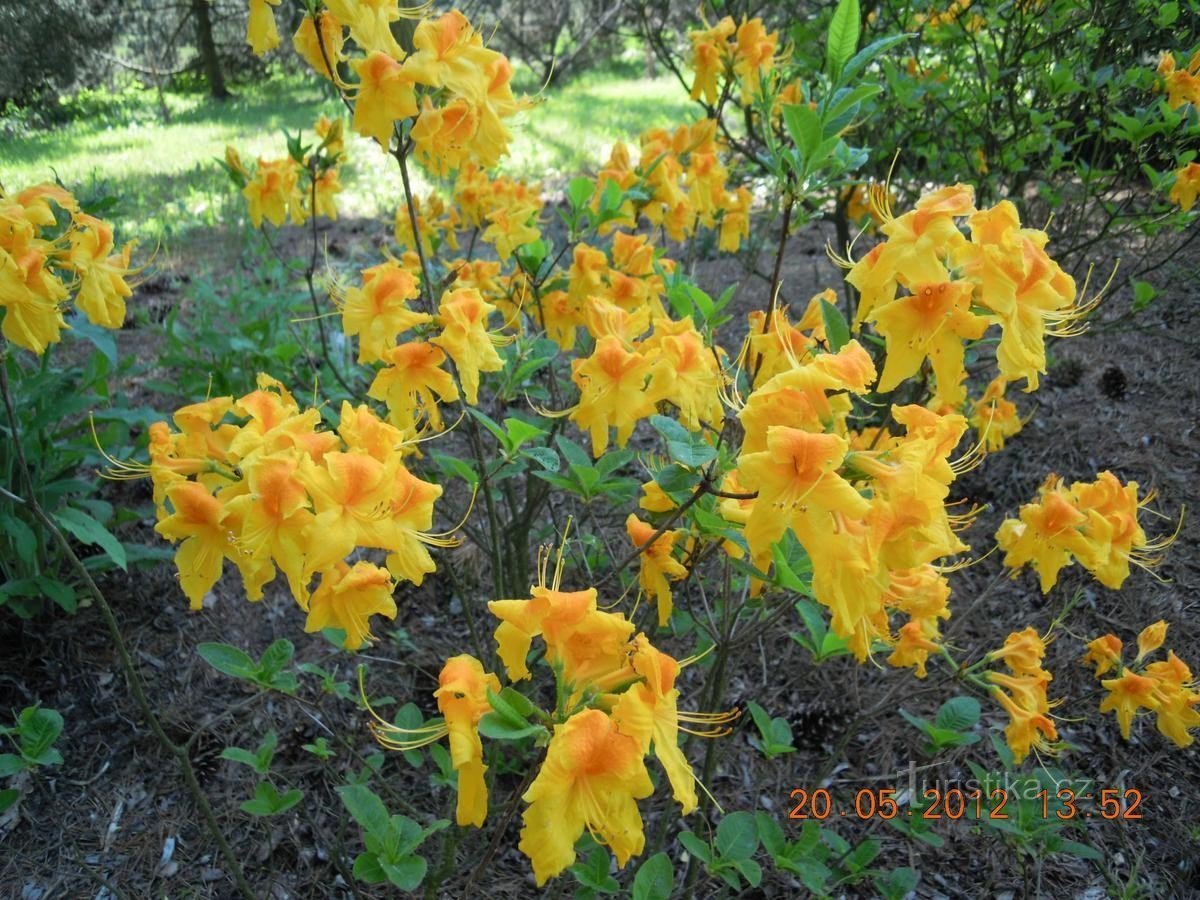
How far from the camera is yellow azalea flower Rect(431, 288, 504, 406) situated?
140cm

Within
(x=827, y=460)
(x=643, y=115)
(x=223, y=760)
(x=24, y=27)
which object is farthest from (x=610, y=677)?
(x=643, y=115)

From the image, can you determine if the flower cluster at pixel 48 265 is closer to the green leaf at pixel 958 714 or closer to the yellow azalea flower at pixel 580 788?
the yellow azalea flower at pixel 580 788

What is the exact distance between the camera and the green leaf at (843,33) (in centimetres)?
112

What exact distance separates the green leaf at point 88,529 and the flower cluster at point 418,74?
1222 mm

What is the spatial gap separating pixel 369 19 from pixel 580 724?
1.10 meters

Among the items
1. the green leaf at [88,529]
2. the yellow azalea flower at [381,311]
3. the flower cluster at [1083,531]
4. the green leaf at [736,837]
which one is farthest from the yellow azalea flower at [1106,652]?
the green leaf at [88,529]

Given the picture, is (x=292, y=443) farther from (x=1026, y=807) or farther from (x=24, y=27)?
(x=24, y=27)

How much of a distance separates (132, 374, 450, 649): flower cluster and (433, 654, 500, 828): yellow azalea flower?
0.14m

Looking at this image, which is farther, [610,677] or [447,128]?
[447,128]

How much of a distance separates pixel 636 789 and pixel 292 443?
61 centimetres

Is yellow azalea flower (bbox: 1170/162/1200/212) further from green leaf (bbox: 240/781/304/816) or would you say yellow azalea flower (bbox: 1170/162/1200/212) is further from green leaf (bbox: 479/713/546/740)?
green leaf (bbox: 240/781/304/816)

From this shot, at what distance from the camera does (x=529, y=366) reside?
1.57 m
